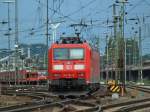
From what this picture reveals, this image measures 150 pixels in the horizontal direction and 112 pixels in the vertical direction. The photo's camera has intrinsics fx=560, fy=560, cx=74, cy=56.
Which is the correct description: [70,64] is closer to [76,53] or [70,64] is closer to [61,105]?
[76,53]

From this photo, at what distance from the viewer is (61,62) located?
34156 mm

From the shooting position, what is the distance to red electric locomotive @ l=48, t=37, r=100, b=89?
110ft

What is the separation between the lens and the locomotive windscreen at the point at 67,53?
1351 inches

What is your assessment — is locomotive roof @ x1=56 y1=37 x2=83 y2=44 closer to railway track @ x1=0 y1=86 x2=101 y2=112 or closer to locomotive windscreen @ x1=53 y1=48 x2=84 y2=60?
locomotive windscreen @ x1=53 y1=48 x2=84 y2=60

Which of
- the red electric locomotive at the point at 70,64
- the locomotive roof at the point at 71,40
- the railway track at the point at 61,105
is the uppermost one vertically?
the locomotive roof at the point at 71,40

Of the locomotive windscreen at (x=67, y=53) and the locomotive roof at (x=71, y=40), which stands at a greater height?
the locomotive roof at (x=71, y=40)

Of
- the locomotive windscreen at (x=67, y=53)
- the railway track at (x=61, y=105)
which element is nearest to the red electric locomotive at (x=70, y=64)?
the locomotive windscreen at (x=67, y=53)

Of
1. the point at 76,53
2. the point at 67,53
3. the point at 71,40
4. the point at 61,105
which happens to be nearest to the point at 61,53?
the point at 67,53

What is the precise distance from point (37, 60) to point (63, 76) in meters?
70.8

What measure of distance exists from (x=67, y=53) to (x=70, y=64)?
30.0 inches

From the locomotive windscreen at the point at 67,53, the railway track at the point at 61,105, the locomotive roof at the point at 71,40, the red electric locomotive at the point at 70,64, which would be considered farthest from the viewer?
the locomotive roof at the point at 71,40

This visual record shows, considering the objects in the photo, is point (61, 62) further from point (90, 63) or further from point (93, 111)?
point (93, 111)

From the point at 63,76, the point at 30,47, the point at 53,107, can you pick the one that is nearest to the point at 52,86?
the point at 63,76

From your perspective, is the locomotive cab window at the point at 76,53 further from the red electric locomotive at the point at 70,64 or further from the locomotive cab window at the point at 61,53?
the locomotive cab window at the point at 61,53
